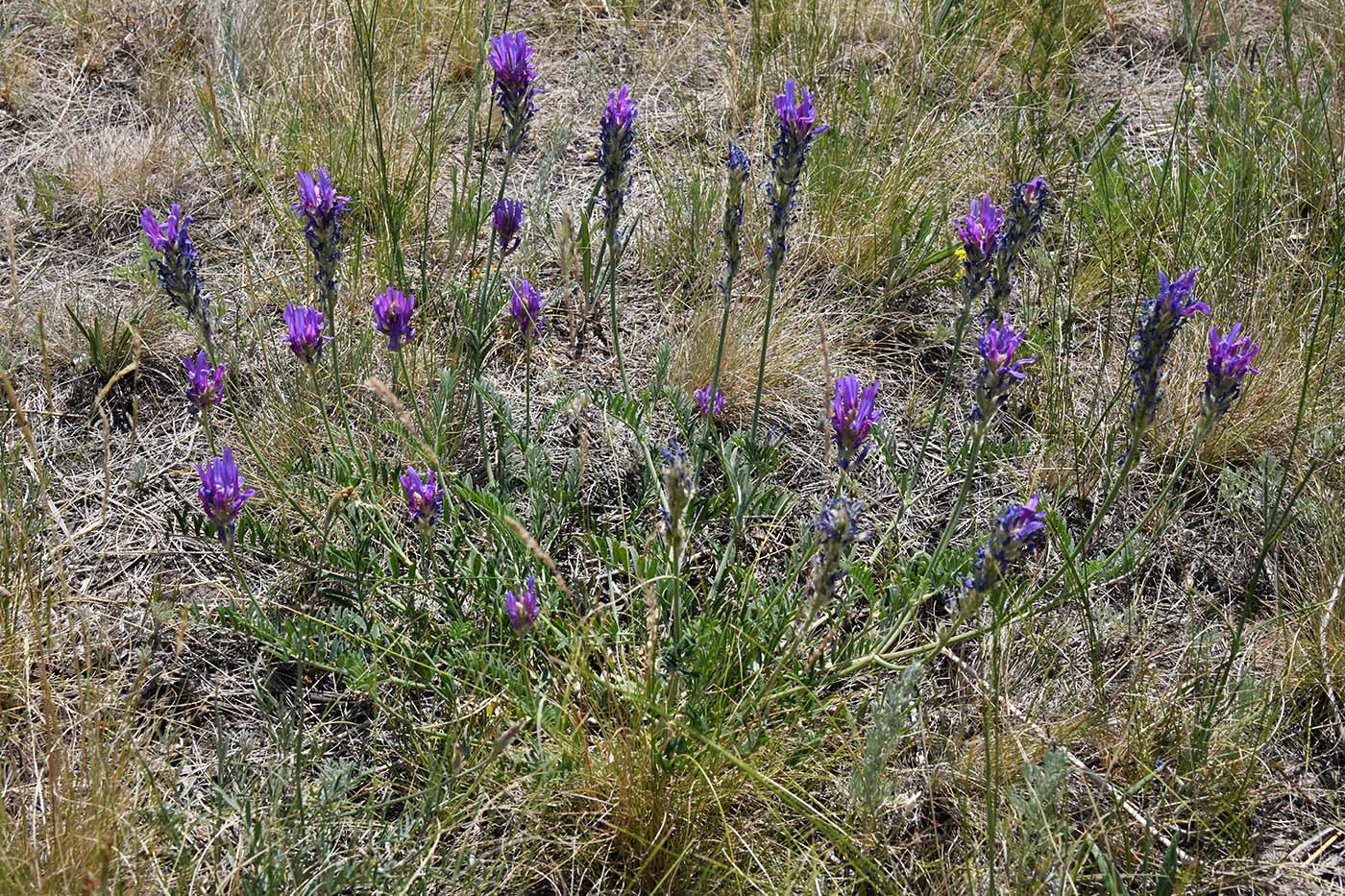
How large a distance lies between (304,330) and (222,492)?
0.39 metres

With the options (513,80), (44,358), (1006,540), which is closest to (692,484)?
(1006,540)

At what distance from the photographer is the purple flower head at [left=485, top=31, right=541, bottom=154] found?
2.24 metres

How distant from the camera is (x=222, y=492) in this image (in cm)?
208

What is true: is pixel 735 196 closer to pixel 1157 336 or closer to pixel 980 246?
pixel 980 246

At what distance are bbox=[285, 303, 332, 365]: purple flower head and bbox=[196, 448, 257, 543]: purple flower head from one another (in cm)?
29

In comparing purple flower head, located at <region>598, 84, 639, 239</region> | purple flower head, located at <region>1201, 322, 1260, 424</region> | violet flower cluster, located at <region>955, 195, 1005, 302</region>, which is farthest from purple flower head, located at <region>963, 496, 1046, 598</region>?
purple flower head, located at <region>598, 84, 639, 239</region>

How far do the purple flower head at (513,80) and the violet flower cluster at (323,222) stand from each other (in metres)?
A: 0.37

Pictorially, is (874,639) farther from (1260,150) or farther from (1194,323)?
(1260,150)

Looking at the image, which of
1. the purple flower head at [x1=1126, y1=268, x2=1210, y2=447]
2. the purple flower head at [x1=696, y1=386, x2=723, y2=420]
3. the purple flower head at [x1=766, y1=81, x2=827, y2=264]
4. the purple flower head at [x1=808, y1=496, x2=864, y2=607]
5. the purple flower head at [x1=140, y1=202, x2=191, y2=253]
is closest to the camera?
the purple flower head at [x1=808, y1=496, x2=864, y2=607]

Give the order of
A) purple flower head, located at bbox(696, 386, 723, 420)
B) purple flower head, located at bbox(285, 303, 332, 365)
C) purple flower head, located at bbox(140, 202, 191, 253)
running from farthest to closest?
purple flower head, located at bbox(696, 386, 723, 420), purple flower head, located at bbox(285, 303, 332, 365), purple flower head, located at bbox(140, 202, 191, 253)

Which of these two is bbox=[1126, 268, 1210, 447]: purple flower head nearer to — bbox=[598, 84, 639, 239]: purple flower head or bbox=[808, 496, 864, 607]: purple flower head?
bbox=[808, 496, 864, 607]: purple flower head

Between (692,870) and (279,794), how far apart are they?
731mm

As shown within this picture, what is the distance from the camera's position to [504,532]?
2340 millimetres

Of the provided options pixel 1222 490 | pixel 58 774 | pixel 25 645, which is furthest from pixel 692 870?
pixel 1222 490
